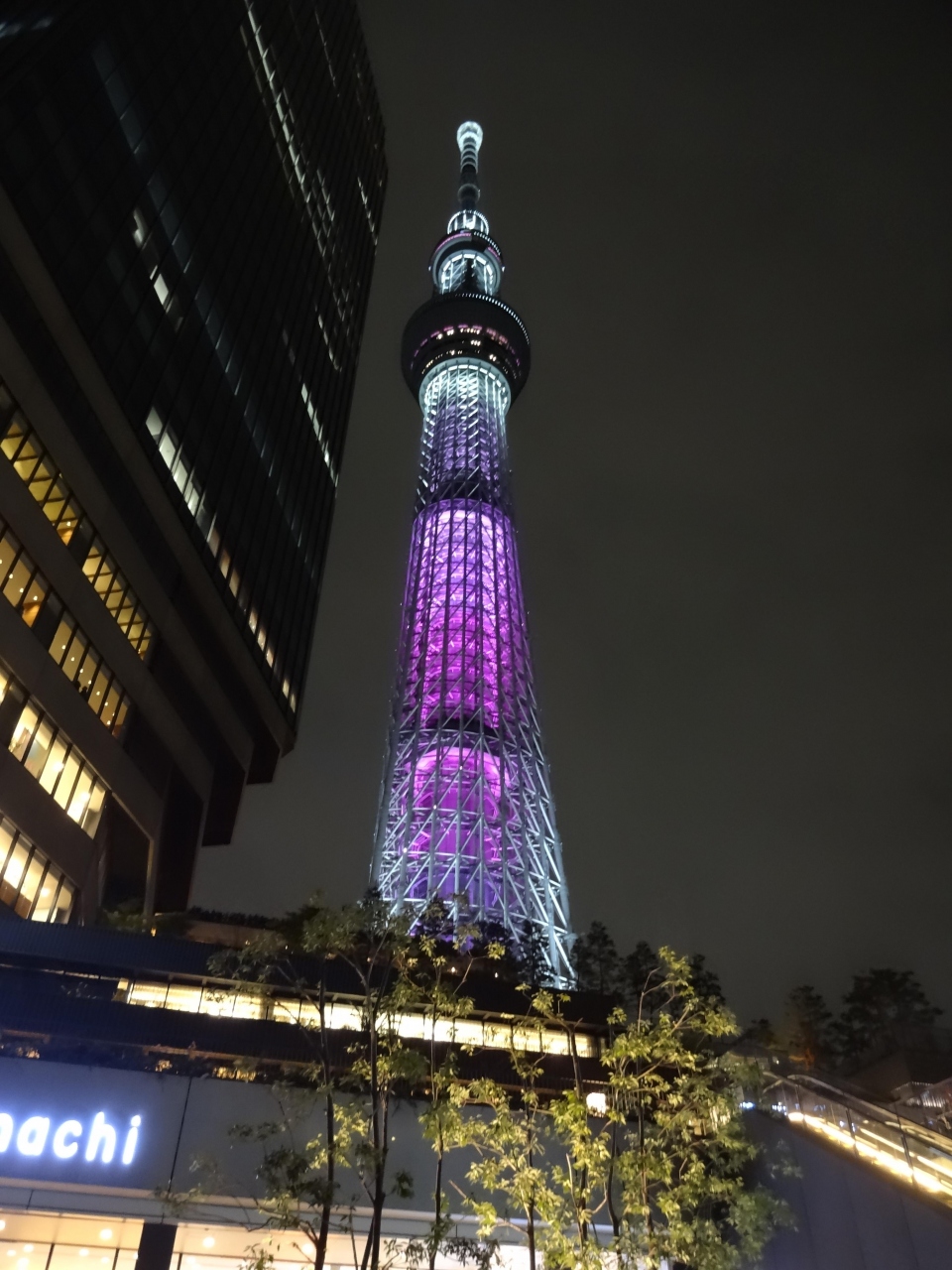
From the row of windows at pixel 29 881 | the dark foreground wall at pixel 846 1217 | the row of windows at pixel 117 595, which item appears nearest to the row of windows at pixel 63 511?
the row of windows at pixel 117 595

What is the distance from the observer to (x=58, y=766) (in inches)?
1320

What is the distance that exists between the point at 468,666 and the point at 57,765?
45278 millimetres

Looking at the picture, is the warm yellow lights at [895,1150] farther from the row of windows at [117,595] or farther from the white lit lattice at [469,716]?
the white lit lattice at [469,716]

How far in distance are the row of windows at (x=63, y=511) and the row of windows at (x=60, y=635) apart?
194 centimetres

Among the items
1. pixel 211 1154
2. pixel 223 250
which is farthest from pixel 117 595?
pixel 211 1154

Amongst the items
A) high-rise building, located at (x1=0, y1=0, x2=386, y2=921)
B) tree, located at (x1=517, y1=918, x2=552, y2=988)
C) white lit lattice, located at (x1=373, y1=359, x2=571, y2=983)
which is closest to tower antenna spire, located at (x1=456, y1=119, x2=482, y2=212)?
white lit lattice, located at (x1=373, y1=359, x2=571, y2=983)

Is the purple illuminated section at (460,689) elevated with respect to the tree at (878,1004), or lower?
elevated

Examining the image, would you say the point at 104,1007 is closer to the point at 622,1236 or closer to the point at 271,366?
the point at 622,1236

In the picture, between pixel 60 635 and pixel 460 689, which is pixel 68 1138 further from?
pixel 460 689

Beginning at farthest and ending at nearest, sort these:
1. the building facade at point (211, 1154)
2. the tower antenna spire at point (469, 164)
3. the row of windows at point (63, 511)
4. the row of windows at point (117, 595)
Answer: the tower antenna spire at point (469, 164)
the row of windows at point (117, 595)
the row of windows at point (63, 511)
the building facade at point (211, 1154)

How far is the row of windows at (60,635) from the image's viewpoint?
3092 cm

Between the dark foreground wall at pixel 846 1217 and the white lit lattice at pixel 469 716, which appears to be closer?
the dark foreground wall at pixel 846 1217

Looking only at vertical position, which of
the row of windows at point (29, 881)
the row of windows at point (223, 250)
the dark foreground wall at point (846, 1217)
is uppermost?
the row of windows at point (223, 250)

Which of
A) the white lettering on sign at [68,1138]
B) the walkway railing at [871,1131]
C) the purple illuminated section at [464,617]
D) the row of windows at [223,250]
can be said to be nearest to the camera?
the walkway railing at [871,1131]
